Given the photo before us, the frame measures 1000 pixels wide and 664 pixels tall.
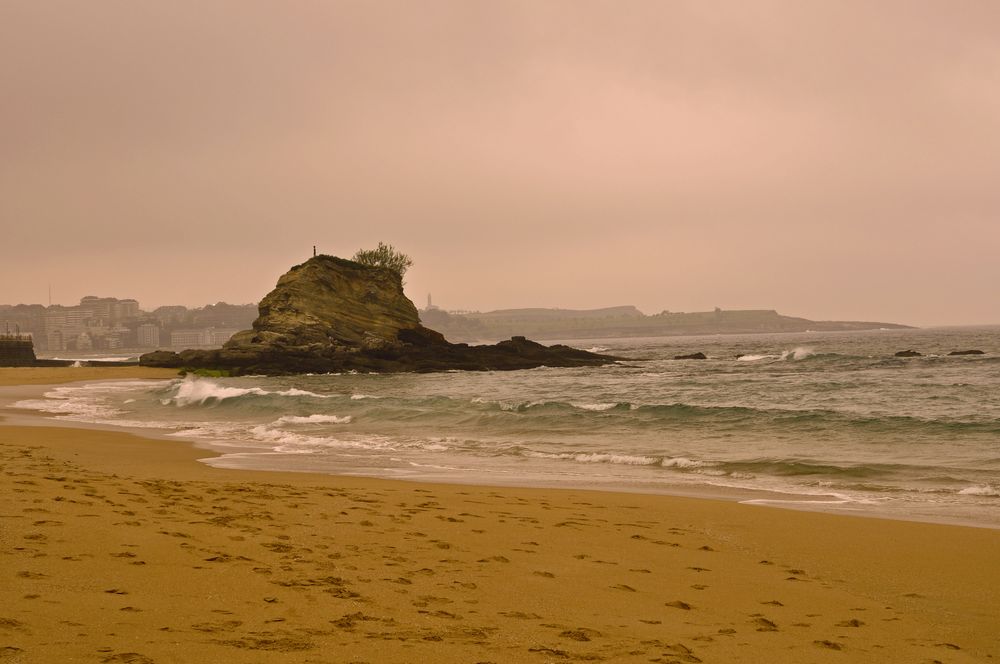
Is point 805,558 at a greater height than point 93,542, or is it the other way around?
point 93,542

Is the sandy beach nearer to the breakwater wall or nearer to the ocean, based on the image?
the ocean

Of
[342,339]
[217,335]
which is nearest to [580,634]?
[342,339]

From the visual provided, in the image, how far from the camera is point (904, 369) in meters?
46.6

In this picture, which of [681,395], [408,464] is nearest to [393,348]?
[681,395]

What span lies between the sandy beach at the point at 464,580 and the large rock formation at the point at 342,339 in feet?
152

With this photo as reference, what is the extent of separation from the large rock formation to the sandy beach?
46475mm

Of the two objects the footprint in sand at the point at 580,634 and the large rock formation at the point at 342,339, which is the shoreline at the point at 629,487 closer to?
the footprint in sand at the point at 580,634

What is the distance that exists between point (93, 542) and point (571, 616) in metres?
4.02

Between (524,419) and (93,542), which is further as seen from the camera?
(524,419)

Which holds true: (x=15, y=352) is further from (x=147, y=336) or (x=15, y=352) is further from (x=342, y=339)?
(x=147, y=336)

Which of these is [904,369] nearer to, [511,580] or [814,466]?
[814,466]

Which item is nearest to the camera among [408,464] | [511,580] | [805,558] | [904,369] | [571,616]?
[571,616]

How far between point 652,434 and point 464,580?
590 inches

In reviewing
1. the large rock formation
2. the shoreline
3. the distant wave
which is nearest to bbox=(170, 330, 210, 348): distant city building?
the large rock formation
